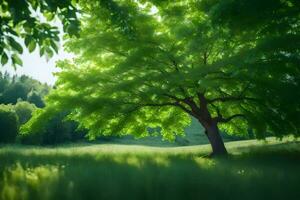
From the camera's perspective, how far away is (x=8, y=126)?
3828 cm

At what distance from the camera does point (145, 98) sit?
16.4 metres

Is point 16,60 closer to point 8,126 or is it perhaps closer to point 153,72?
point 153,72

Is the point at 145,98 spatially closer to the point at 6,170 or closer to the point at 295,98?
the point at 295,98

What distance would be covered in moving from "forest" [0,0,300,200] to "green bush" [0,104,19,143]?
23.5 meters

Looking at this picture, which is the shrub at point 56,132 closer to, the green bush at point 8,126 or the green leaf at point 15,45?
the green bush at point 8,126

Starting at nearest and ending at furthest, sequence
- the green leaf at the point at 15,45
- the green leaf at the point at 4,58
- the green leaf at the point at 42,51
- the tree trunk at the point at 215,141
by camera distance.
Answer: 1. the green leaf at the point at 15,45
2. the green leaf at the point at 4,58
3. the green leaf at the point at 42,51
4. the tree trunk at the point at 215,141

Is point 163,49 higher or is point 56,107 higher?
point 163,49

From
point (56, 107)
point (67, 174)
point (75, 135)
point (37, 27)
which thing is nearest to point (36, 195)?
point (67, 174)

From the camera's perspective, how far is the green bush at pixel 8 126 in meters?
38.0

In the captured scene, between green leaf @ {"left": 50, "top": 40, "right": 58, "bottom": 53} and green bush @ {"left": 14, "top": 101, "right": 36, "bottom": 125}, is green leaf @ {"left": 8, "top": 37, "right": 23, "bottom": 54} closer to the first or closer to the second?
green leaf @ {"left": 50, "top": 40, "right": 58, "bottom": 53}

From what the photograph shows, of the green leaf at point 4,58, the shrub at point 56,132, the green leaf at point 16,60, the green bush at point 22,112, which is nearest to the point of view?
the green leaf at point 4,58

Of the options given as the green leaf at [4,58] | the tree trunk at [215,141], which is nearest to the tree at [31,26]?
the green leaf at [4,58]

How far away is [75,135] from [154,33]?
47.2 metres

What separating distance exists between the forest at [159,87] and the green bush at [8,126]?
77.2 ft
